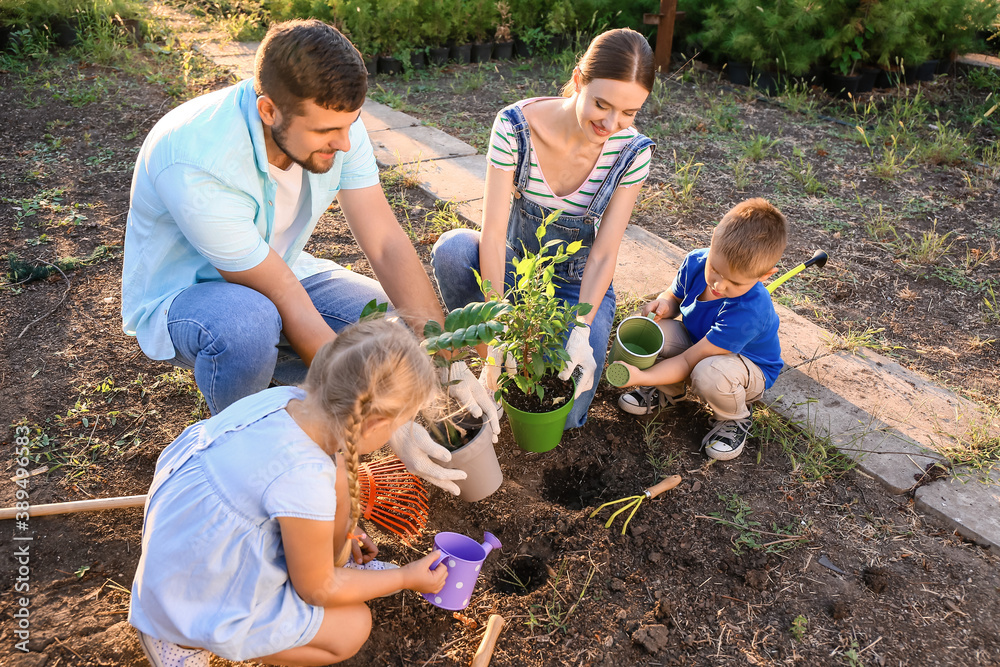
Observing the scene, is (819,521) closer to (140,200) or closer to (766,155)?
(140,200)

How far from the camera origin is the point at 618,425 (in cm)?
230

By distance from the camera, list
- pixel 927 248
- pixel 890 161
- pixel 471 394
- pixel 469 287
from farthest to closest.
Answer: pixel 890 161, pixel 927 248, pixel 469 287, pixel 471 394

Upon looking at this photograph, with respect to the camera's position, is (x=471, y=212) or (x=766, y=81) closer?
(x=471, y=212)

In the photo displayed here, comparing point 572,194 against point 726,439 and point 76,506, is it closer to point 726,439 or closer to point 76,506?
point 726,439

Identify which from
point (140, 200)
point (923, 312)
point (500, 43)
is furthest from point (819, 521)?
point (500, 43)

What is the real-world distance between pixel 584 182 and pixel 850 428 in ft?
3.86

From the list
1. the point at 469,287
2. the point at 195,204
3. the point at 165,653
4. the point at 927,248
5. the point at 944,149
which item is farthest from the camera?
the point at 944,149

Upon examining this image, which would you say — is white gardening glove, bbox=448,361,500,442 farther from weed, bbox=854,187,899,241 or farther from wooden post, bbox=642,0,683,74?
wooden post, bbox=642,0,683,74

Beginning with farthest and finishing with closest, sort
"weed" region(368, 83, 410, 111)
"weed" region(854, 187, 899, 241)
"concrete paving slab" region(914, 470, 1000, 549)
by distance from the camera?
"weed" region(368, 83, 410, 111) < "weed" region(854, 187, 899, 241) < "concrete paving slab" region(914, 470, 1000, 549)

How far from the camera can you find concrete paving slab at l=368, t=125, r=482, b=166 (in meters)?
3.90

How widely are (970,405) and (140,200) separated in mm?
2665

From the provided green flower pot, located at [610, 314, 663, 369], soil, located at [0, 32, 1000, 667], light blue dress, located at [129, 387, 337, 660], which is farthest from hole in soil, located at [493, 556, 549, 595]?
green flower pot, located at [610, 314, 663, 369]

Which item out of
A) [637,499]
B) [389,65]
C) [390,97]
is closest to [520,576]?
[637,499]

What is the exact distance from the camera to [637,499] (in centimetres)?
199
